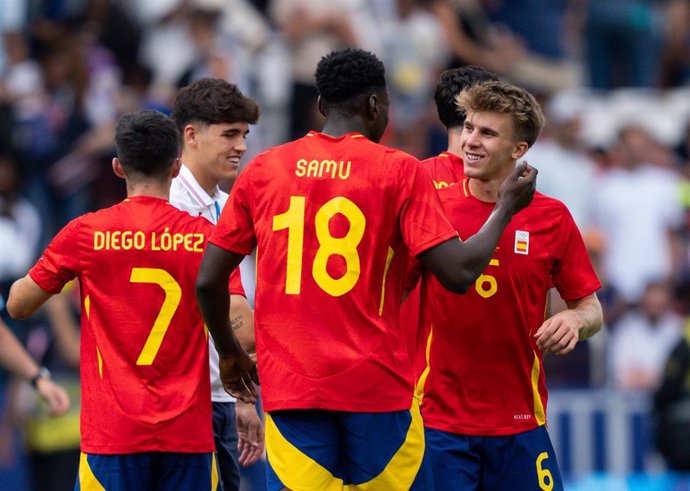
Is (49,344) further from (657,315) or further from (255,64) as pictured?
(657,315)

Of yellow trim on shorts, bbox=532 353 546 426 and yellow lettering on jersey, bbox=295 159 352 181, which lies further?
yellow trim on shorts, bbox=532 353 546 426

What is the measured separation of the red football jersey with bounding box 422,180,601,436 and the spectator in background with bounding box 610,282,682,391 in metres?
7.57

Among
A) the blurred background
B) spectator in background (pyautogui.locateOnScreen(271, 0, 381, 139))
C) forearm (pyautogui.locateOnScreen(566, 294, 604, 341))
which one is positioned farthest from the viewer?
spectator in background (pyautogui.locateOnScreen(271, 0, 381, 139))

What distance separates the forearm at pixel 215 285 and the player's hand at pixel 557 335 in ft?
4.55

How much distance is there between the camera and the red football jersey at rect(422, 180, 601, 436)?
6.92m

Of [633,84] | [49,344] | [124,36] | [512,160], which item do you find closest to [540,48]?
[633,84]

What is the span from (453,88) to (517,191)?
5.15ft

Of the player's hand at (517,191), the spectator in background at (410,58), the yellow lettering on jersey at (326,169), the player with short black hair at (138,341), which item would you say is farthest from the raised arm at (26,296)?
the spectator in background at (410,58)

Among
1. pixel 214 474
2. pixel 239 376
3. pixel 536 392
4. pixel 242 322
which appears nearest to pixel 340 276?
pixel 239 376

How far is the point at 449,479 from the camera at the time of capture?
6.95 metres

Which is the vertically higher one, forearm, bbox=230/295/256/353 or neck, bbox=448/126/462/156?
neck, bbox=448/126/462/156

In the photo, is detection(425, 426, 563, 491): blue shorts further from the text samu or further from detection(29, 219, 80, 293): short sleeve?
detection(29, 219, 80, 293): short sleeve

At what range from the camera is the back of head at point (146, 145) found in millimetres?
6871

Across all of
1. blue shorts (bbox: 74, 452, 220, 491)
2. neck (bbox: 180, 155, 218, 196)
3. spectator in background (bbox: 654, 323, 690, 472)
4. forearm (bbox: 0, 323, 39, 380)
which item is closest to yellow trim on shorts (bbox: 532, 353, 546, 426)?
blue shorts (bbox: 74, 452, 220, 491)
